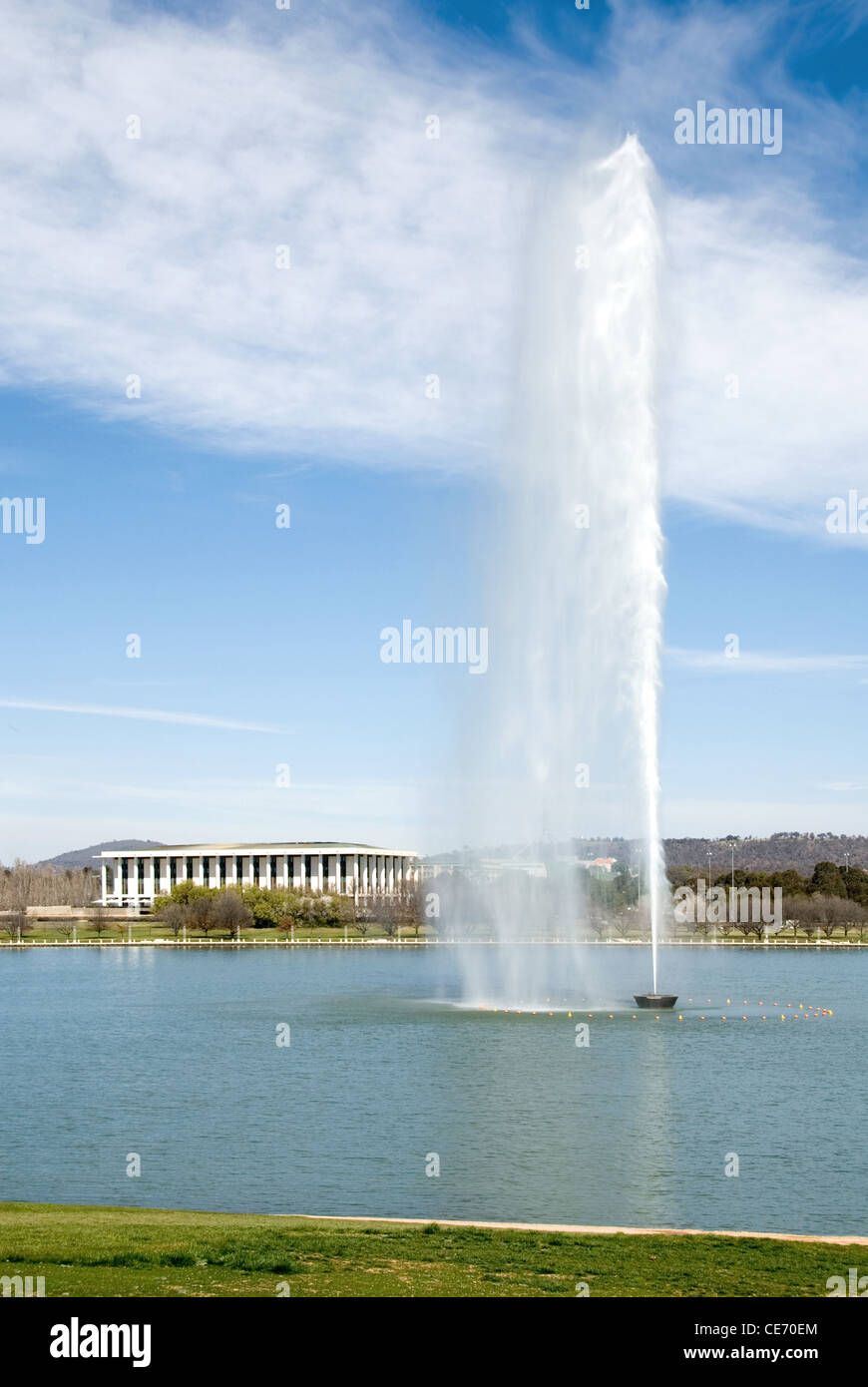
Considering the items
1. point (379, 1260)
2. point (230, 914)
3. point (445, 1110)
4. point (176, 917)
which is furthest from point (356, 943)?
point (379, 1260)

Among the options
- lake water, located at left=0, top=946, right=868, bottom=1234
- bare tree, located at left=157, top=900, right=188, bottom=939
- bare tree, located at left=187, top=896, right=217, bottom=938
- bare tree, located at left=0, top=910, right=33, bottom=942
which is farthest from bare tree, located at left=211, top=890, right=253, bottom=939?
lake water, located at left=0, top=946, right=868, bottom=1234

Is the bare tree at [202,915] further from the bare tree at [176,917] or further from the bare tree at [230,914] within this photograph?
the bare tree at [176,917]

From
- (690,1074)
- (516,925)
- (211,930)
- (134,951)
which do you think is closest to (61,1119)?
(690,1074)

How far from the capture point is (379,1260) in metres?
17.9

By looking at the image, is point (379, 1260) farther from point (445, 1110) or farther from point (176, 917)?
point (176, 917)

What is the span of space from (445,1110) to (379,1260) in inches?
688

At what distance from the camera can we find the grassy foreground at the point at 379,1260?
1609 cm

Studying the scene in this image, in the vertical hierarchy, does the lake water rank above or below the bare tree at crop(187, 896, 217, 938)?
above

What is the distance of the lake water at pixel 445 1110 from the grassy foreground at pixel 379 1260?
13.7 ft

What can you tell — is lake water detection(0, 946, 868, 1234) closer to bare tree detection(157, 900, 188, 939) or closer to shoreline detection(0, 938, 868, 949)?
shoreline detection(0, 938, 868, 949)

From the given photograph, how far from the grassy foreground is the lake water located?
417 centimetres

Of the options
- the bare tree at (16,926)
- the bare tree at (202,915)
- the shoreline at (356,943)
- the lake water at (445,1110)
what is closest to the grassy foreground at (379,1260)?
the lake water at (445,1110)

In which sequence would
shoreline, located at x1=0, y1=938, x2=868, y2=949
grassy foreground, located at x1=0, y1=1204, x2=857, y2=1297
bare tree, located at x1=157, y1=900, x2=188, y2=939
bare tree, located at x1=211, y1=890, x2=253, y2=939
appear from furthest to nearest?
1. bare tree, located at x1=157, y1=900, x2=188, y2=939
2. bare tree, located at x1=211, y1=890, x2=253, y2=939
3. shoreline, located at x1=0, y1=938, x2=868, y2=949
4. grassy foreground, located at x1=0, y1=1204, x2=857, y2=1297

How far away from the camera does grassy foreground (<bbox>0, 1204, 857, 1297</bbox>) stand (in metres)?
16.1
